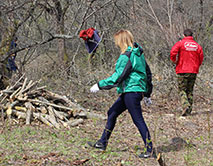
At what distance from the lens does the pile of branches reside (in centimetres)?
702

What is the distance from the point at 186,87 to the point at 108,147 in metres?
3.34

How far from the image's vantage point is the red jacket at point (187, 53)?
7.72m

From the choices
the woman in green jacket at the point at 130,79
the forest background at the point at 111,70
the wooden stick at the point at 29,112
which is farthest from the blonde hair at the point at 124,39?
the wooden stick at the point at 29,112

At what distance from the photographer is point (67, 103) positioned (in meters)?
8.01

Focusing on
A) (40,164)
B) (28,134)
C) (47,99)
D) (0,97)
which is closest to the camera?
(40,164)

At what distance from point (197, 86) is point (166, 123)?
3.54 m

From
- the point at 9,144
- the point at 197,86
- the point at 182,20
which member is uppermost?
the point at 182,20

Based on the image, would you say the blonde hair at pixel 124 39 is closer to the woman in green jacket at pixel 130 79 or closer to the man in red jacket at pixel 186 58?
the woman in green jacket at pixel 130 79

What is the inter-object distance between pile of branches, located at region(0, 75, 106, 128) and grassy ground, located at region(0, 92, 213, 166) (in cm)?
21

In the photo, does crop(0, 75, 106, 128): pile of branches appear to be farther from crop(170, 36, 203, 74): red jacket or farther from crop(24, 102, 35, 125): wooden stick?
crop(170, 36, 203, 74): red jacket

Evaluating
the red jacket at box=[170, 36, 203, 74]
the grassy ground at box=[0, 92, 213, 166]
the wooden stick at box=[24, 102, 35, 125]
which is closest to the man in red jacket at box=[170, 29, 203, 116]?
the red jacket at box=[170, 36, 203, 74]

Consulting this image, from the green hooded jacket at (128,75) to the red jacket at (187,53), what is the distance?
10.4 ft

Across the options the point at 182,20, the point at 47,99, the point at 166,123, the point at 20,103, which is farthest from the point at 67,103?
the point at 182,20

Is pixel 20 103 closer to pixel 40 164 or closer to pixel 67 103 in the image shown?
pixel 67 103
